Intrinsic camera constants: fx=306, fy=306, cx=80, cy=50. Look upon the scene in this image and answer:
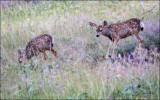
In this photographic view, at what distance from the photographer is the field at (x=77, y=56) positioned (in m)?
5.55

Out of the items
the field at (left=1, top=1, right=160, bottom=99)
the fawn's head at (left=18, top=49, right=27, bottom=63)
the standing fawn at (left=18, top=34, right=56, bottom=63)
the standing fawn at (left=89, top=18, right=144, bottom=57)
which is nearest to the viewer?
the field at (left=1, top=1, right=160, bottom=99)

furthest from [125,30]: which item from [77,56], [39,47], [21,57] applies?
[21,57]

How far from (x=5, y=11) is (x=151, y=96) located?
35.7 feet

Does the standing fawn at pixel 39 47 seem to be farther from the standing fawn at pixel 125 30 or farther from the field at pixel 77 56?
the standing fawn at pixel 125 30

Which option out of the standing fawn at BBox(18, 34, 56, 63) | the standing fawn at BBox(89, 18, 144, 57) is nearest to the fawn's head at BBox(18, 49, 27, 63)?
the standing fawn at BBox(18, 34, 56, 63)

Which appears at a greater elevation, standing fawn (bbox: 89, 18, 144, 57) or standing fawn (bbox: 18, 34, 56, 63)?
standing fawn (bbox: 89, 18, 144, 57)

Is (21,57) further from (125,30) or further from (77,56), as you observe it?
(125,30)

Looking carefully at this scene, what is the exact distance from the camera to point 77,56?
7531mm

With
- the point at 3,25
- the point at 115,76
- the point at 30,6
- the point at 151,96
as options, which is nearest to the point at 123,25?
the point at 115,76

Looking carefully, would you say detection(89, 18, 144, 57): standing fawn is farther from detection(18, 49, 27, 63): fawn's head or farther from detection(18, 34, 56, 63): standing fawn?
detection(18, 49, 27, 63): fawn's head

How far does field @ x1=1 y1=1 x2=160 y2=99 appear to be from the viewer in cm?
555

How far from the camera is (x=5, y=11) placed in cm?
1448

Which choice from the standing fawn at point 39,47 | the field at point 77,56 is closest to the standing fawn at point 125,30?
the field at point 77,56

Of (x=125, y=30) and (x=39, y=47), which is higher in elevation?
(x=125, y=30)
